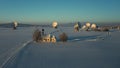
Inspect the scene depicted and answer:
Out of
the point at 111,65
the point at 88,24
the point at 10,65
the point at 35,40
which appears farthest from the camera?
the point at 88,24

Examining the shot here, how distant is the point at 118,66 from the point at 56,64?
439 centimetres

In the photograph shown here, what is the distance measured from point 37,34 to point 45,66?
68.4 ft

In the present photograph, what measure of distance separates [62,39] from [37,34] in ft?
13.5

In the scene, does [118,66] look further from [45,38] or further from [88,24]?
[88,24]

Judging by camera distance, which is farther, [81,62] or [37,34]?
[37,34]

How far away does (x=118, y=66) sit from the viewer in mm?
15594

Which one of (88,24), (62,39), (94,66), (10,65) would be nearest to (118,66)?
(94,66)

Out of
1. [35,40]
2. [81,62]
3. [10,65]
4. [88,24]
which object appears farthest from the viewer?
[88,24]

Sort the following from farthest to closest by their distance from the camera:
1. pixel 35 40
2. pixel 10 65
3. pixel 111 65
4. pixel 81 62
A: pixel 35 40, pixel 81 62, pixel 111 65, pixel 10 65

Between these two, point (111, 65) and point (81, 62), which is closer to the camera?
point (111, 65)

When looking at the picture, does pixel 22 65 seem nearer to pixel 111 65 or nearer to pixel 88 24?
pixel 111 65

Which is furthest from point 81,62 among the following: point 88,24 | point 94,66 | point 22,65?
point 88,24

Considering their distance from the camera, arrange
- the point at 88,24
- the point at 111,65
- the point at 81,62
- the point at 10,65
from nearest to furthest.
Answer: the point at 10,65 → the point at 111,65 → the point at 81,62 → the point at 88,24

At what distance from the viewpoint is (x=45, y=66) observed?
1518 centimetres
